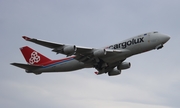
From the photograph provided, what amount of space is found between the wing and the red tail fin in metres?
9.25

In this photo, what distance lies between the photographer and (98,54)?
5181 centimetres

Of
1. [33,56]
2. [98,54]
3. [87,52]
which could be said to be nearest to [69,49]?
[87,52]

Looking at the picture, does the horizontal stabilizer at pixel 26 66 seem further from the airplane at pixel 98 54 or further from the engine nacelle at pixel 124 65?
the engine nacelle at pixel 124 65

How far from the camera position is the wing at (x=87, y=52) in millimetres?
49656

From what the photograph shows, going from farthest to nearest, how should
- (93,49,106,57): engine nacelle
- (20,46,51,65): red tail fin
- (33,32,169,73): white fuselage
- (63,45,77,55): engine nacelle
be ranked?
1. (20,46,51,65): red tail fin
2. (33,32,169,73): white fuselage
3. (93,49,106,57): engine nacelle
4. (63,45,77,55): engine nacelle

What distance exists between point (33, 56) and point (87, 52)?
46.6 ft

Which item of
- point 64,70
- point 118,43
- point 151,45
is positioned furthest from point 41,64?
point 151,45

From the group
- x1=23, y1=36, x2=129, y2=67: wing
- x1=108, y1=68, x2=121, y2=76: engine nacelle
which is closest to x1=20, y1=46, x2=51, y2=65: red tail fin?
x1=23, y1=36, x2=129, y2=67: wing

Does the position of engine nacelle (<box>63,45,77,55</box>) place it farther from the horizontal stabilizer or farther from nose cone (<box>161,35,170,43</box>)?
nose cone (<box>161,35,170,43</box>)

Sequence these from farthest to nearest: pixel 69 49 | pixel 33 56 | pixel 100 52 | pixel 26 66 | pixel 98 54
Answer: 1. pixel 33 56
2. pixel 26 66
3. pixel 98 54
4. pixel 100 52
5. pixel 69 49

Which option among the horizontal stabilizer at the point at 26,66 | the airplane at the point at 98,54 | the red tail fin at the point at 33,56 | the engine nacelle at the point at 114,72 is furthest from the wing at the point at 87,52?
the red tail fin at the point at 33,56

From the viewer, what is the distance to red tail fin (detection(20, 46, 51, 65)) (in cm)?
6116

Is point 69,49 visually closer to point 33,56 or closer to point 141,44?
point 141,44

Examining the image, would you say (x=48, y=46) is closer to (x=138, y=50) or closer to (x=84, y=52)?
(x=84, y=52)
